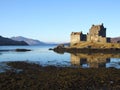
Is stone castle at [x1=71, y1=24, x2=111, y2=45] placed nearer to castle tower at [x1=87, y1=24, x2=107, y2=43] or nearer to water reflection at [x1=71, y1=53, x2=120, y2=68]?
castle tower at [x1=87, y1=24, x2=107, y2=43]

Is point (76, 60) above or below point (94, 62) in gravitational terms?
above

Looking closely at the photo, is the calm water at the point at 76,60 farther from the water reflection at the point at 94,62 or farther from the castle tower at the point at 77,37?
the castle tower at the point at 77,37

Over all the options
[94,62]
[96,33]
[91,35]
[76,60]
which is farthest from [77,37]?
[94,62]

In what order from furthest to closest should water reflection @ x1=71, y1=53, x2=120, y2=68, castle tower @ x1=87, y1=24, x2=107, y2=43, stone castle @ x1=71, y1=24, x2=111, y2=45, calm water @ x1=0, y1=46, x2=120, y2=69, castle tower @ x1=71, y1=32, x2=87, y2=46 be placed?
castle tower @ x1=71, y1=32, x2=87, y2=46
stone castle @ x1=71, y1=24, x2=111, y2=45
castle tower @ x1=87, y1=24, x2=107, y2=43
calm water @ x1=0, y1=46, x2=120, y2=69
water reflection @ x1=71, y1=53, x2=120, y2=68

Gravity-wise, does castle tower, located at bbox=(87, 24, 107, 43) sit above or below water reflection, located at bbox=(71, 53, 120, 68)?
above

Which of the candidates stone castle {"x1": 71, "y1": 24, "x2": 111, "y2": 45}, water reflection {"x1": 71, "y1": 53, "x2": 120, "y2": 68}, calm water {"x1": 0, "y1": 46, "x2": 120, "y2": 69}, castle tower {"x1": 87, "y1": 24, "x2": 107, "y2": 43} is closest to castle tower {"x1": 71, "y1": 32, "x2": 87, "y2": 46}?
stone castle {"x1": 71, "y1": 24, "x2": 111, "y2": 45}

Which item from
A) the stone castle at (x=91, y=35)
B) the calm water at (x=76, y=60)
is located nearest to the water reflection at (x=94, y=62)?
the calm water at (x=76, y=60)

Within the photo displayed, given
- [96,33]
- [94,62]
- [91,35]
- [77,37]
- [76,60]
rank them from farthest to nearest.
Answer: [77,37] < [91,35] < [96,33] < [76,60] < [94,62]

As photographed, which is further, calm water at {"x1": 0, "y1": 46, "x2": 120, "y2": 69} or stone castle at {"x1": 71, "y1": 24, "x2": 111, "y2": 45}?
stone castle at {"x1": 71, "y1": 24, "x2": 111, "y2": 45}

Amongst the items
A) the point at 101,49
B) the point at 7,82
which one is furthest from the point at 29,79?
the point at 101,49

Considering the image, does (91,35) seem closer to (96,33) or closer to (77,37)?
(96,33)

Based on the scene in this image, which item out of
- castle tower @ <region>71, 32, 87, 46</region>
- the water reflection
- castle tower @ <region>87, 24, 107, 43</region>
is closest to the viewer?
the water reflection

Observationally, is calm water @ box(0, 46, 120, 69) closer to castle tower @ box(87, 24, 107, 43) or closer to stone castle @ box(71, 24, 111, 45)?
castle tower @ box(87, 24, 107, 43)

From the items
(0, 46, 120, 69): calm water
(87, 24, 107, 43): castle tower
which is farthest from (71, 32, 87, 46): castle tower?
(0, 46, 120, 69): calm water
